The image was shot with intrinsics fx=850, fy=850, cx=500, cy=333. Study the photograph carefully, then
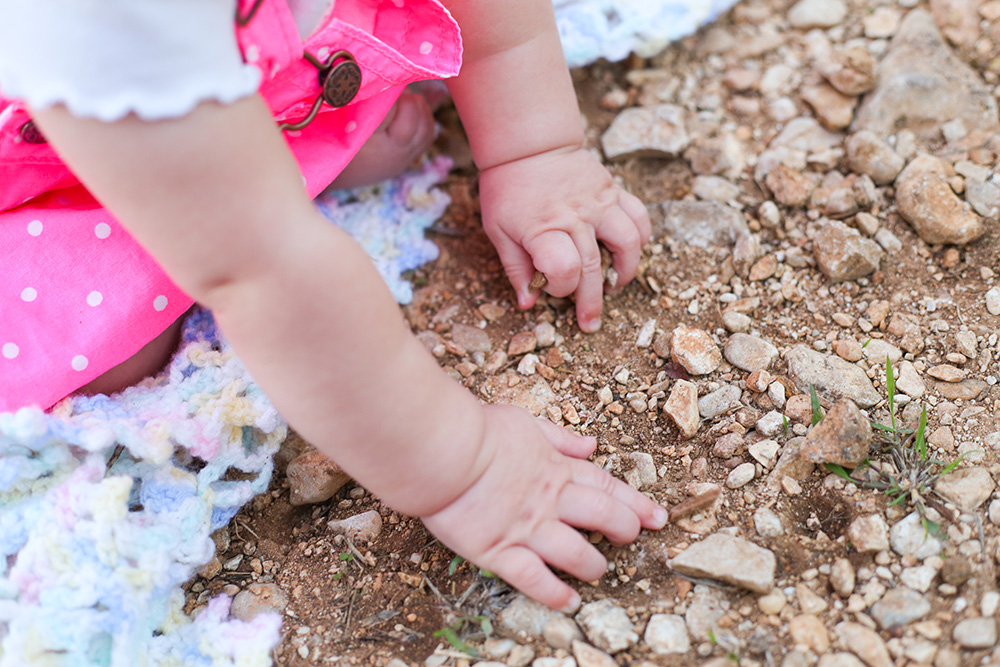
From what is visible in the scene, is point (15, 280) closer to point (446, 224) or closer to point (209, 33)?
point (209, 33)

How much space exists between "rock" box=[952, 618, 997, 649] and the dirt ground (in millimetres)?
11

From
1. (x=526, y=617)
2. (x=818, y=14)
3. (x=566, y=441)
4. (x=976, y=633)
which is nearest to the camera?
(x=976, y=633)

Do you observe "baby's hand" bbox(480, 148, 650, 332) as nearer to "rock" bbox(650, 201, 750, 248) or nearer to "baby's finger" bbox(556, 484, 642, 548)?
"rock" bbox(650, 201, 750, 248)

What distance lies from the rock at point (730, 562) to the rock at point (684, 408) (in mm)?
166

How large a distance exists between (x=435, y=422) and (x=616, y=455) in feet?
0.97

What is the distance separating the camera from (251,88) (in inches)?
30.3

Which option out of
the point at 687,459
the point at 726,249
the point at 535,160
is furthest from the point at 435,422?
the point at 726,249

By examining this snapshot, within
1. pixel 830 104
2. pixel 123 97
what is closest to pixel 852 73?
pixel 830 104

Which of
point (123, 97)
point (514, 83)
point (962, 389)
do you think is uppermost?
point (123, 97)

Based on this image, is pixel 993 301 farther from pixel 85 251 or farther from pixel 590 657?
pixel 85 251

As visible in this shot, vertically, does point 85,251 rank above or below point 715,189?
above

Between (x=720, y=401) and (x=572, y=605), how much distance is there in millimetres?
345

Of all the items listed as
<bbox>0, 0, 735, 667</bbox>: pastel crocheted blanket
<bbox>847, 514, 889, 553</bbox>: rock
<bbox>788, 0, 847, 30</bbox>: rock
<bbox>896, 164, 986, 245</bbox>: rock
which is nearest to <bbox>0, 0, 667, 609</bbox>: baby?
<bbox>0, 0, 735, 667</bbox>: pastel crocheted blanket

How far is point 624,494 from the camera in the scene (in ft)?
3.20
